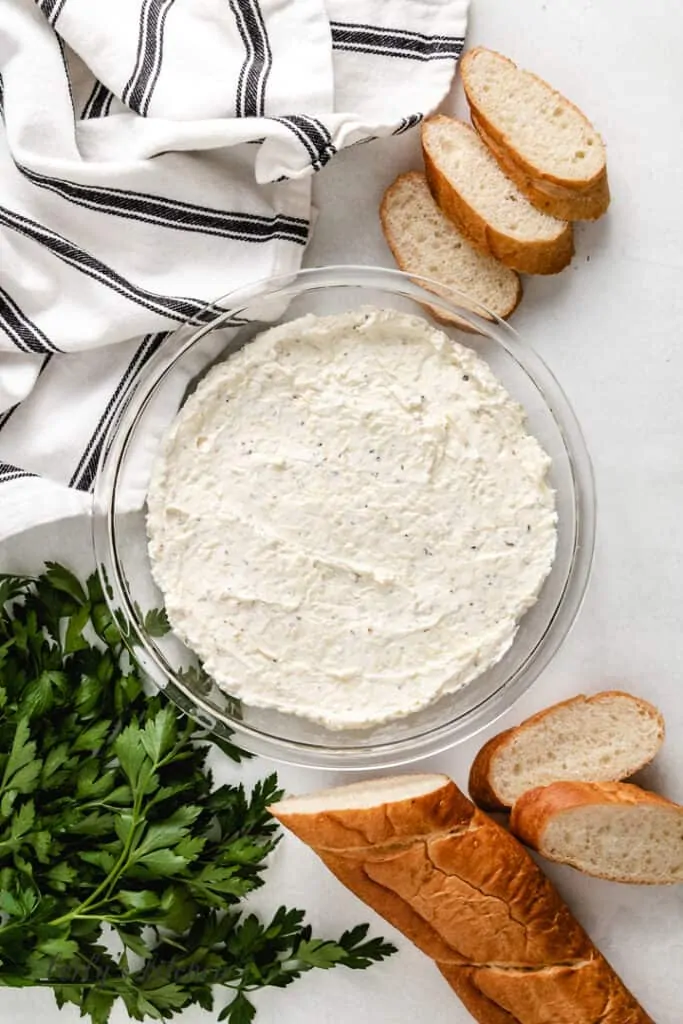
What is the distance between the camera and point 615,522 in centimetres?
149

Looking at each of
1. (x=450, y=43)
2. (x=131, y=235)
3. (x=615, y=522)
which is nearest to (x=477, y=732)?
(x=615, y=522)

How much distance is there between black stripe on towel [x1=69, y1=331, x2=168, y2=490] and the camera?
1479mm

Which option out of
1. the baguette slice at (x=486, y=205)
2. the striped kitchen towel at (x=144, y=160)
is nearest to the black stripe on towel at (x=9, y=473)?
the striped kitchen towel at (x=144, y=160)

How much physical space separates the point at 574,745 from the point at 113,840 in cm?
67

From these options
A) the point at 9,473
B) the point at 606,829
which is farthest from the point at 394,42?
the point at 606,829

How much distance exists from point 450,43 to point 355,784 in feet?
3.44

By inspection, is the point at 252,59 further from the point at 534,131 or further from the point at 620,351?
the point at 620,351

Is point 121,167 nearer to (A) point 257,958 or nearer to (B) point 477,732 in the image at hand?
(B) point 477,732

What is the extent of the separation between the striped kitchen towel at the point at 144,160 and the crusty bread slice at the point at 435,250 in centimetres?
10

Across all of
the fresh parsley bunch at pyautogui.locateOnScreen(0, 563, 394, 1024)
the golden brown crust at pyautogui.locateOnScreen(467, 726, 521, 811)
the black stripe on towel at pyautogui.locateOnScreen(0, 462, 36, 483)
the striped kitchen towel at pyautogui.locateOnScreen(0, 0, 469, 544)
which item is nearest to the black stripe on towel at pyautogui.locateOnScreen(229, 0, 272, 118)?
the striped kitchen towel at pyautogui.locateOnScreen(0, 0, 469, 544)

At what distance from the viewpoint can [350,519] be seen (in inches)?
56.0

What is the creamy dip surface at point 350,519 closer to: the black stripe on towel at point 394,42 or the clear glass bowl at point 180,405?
the clear glass bowl at point 180,405

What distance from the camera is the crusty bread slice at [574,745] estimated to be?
145 cm

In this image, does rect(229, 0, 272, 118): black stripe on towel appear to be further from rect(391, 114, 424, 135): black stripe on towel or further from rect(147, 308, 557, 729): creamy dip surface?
rect(147, 308, 557, 729): creamy dip surface
